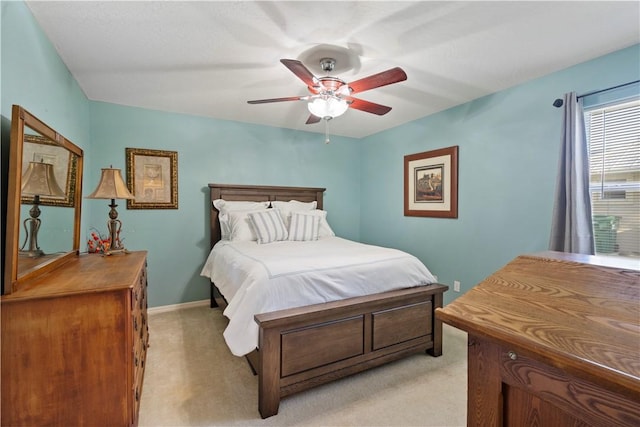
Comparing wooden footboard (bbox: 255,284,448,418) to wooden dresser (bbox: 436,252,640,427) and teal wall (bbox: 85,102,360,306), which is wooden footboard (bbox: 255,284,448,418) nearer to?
wooden dresser (bbox: 436,252,640,427)


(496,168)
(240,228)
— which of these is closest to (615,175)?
(496,168)

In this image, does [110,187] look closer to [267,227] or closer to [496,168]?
[267,227]

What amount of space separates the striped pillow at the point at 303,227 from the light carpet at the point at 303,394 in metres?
1.37

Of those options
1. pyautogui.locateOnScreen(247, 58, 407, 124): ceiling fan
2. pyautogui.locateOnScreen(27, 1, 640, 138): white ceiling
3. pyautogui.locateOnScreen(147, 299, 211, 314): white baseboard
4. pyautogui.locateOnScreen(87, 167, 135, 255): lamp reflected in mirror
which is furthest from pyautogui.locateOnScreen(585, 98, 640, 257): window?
pyautogui.locateOnScreen(147, 299, 211, 314): white baseboard

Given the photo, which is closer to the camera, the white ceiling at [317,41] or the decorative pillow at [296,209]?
the white ceiling at [317,41]

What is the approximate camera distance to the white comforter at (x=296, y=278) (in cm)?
185

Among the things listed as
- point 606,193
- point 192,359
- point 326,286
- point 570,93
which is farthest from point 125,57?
point 606,193

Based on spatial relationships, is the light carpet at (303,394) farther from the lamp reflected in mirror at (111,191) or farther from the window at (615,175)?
the window at (615,175)

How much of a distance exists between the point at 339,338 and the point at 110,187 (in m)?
2.05

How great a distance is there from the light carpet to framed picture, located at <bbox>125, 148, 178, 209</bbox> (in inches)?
62.5

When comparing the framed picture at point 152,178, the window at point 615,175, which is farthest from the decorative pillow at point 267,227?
the window at point 615,175

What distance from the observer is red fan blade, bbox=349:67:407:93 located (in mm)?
1842

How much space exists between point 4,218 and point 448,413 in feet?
8.34

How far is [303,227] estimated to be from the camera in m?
3.48
